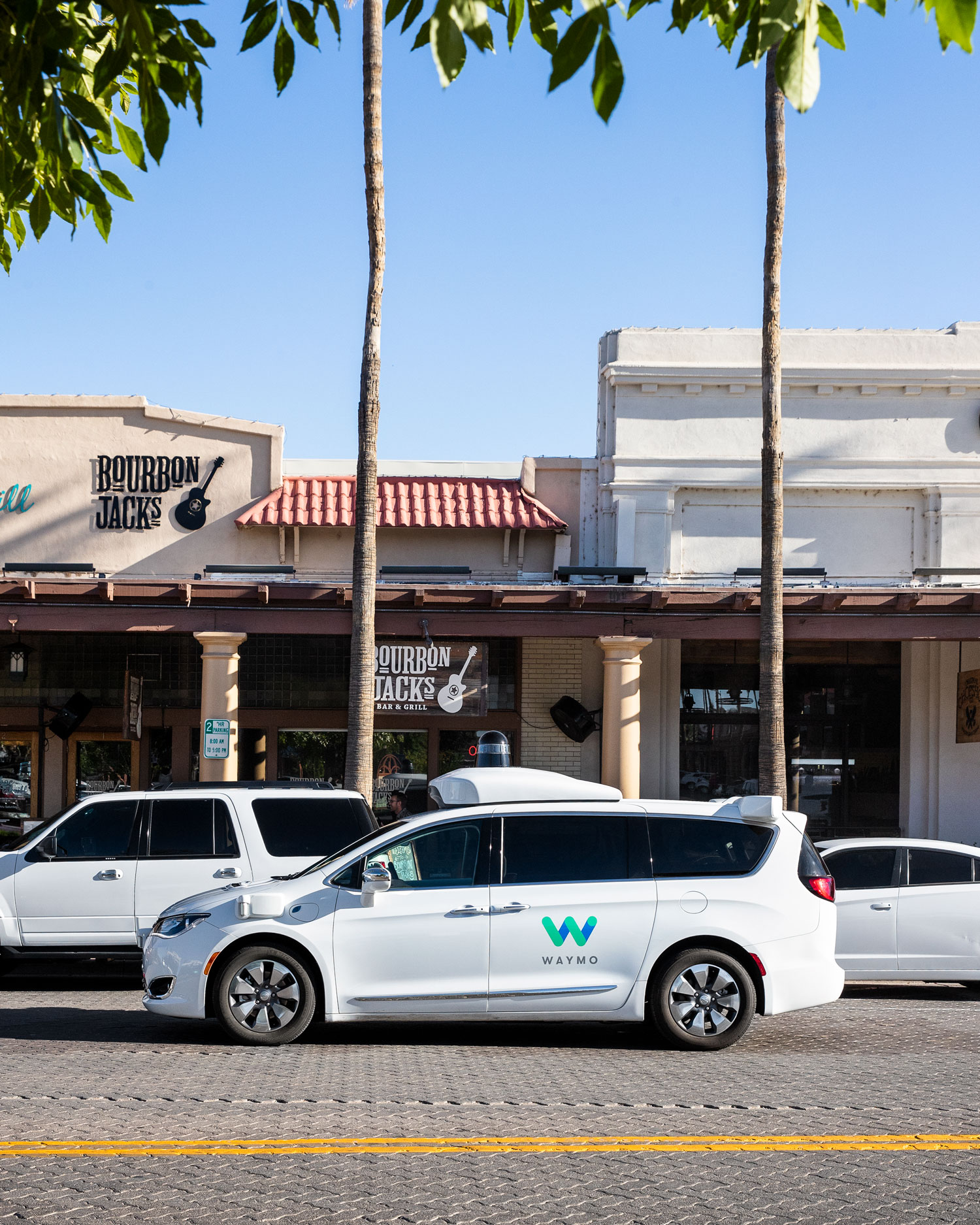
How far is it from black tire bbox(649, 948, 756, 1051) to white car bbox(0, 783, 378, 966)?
3.61 metres

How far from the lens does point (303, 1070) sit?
26.6 feet

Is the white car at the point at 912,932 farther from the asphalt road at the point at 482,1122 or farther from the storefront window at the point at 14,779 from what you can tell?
the storefront window at the point at 14,779

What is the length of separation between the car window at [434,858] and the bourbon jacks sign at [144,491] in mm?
12484

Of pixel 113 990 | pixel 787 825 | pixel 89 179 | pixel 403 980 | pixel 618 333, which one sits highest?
pixel 618 333

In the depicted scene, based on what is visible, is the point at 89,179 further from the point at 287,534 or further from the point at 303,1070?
the point at 287,534

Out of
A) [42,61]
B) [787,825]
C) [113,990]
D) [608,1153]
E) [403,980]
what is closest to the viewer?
[42,61]

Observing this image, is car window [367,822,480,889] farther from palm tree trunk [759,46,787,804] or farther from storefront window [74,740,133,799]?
storefront window [74,740,133,799]

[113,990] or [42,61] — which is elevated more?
[42,61]

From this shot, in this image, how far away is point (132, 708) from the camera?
19359 mm

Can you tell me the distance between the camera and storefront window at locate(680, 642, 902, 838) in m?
20.7

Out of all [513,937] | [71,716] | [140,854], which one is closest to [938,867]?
[513,937]

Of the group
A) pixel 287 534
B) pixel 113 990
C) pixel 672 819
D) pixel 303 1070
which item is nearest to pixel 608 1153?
pixel 303 1070

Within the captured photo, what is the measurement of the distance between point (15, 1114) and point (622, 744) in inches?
494

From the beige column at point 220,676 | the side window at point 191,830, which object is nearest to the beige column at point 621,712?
the beige column at point 220,676
